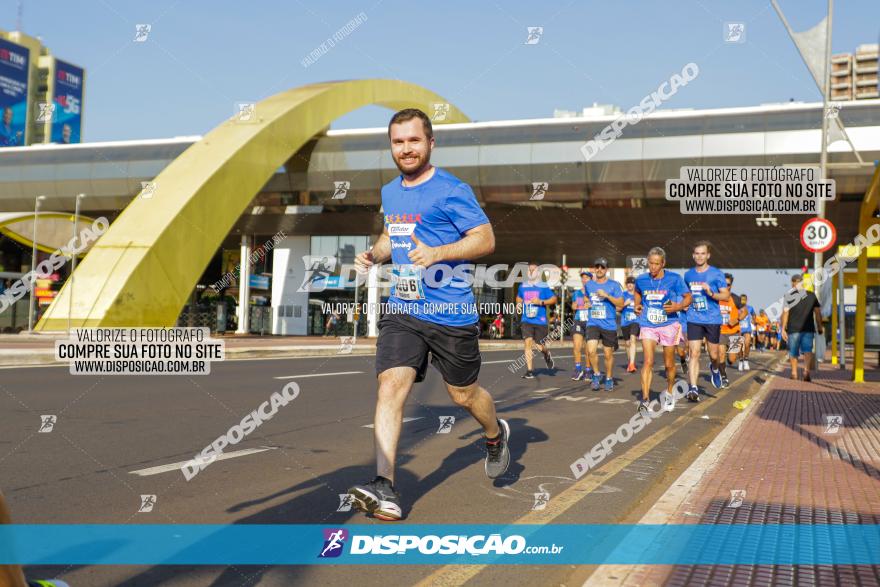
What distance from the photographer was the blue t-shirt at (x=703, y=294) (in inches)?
435

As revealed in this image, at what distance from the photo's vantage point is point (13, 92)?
101812 millimetres

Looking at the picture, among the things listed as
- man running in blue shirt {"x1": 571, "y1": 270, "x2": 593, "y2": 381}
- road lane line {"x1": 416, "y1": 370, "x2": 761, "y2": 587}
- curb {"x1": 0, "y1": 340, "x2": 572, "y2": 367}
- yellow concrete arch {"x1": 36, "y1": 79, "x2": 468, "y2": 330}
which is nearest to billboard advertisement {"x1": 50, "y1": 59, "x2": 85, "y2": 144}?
yellow concrete arch {"x1": 36, "y1": 79, "x2": 468, "y2": 330}

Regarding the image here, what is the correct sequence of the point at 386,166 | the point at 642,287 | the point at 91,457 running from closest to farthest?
the point at 91,457 < the point at 642,287 < the point at 386,166

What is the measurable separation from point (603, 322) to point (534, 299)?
6.43 ft

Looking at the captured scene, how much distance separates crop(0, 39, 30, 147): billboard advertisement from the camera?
3949 inches

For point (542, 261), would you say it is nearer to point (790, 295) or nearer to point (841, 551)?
point (790, 295)

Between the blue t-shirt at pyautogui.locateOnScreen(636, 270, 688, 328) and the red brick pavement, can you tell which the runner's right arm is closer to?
the red brick pavement

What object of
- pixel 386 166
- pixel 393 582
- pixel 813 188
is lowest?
pixel 393 582

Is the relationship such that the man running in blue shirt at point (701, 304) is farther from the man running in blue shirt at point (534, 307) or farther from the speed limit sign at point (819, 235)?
the man running in blue shirt at point (534, 307)

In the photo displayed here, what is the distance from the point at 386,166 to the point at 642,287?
87.5ft

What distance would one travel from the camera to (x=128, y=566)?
3.21 meters

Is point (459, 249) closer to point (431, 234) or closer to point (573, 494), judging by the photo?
point (431, 234)

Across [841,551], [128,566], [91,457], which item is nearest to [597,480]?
[841,551]

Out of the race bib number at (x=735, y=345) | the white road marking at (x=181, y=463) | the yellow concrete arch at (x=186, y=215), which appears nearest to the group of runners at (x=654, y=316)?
the race bib number at (x=735, y=345)
